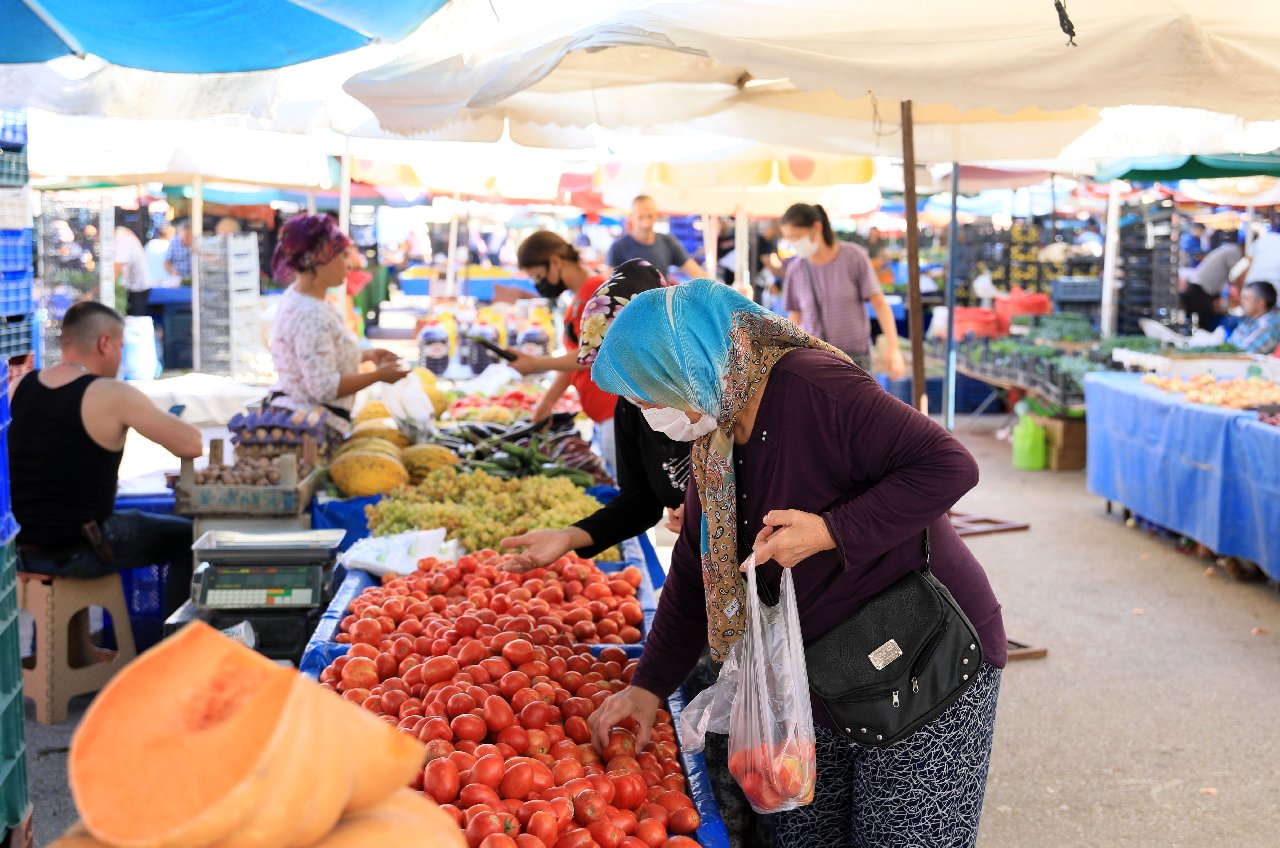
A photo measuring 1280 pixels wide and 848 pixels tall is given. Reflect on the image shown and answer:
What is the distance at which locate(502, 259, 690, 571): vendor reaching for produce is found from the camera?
317 centimetres

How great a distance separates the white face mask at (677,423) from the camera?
2.37 meters

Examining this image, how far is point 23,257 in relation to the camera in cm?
304

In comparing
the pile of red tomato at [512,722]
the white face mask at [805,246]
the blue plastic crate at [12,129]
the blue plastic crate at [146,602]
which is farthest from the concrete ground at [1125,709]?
the white face mask at [805,246]

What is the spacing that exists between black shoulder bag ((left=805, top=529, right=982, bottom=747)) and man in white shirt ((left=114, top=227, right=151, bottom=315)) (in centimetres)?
1556

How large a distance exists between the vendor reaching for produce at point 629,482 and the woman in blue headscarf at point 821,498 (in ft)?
1.76

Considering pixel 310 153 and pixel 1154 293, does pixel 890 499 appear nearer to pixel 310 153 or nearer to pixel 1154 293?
pixel 310 153

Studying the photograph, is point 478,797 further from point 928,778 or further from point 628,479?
point 628,479

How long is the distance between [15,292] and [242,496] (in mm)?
2394

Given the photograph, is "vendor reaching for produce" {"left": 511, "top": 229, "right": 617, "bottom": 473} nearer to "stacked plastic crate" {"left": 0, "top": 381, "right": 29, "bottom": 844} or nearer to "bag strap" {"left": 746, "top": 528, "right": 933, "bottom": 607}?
"stacked plastic crate" {"left": 0, "top": 381, "right": 29, "bottom": 844}

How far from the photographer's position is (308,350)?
598cm

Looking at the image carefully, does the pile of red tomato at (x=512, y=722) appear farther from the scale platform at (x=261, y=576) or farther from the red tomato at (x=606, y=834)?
the scale platform at (x=261, y=576)

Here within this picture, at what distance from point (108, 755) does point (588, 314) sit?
6.70 ft

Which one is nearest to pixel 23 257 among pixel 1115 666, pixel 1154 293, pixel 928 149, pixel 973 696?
pixel 973 696

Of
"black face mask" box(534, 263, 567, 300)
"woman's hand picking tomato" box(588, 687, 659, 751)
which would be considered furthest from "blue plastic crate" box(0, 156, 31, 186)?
"black face mask" box(534, 263, 567, 300)
